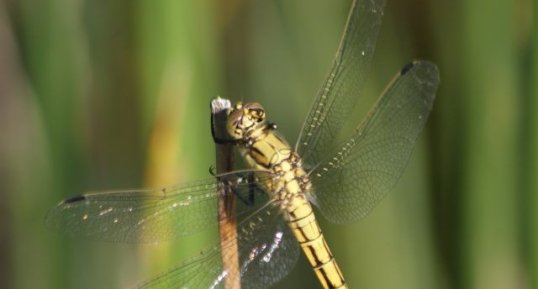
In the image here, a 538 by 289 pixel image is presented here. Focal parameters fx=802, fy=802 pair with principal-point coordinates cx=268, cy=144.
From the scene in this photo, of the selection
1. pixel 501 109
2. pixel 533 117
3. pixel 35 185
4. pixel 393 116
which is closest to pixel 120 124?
pixel 35 185

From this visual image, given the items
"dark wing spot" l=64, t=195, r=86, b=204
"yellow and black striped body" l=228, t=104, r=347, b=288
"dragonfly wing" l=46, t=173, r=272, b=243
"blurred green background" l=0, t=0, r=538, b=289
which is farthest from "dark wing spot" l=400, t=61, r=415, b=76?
"dark wing spot" l=64, t=195, r=86, b=204

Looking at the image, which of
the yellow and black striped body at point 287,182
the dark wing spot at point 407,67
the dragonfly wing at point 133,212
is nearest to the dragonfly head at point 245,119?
the yellow and black striped body at point 287,182

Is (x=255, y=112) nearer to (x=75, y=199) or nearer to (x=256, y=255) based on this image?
(x=256, y=255)

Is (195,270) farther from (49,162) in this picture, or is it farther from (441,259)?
(441,259)

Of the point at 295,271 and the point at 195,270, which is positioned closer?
the point at 195,270

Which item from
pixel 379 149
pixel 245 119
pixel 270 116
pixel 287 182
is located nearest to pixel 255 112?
pixel 245 119
